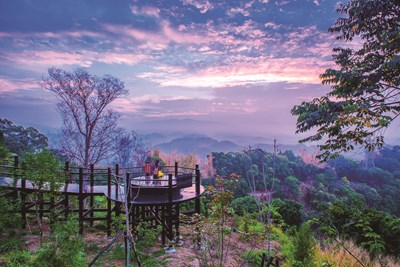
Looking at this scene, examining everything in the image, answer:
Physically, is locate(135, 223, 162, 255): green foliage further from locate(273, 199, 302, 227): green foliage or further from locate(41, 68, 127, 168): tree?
locate(41, 68, 127, 168): tree

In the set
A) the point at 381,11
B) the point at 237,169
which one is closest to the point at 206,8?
the point at 381,11

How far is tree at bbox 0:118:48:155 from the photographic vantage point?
58.2 feet

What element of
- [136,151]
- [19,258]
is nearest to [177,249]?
[19,258]

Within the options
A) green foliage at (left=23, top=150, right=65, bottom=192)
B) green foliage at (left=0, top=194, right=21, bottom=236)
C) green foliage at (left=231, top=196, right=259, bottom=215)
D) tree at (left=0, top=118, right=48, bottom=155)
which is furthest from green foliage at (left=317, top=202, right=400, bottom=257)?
tree at (left=0, top=118, right=48, bottom=155)

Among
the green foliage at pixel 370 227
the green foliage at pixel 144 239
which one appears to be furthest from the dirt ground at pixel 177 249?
the green foliage at pixel 370 227

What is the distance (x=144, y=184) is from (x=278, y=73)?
902 centimetres

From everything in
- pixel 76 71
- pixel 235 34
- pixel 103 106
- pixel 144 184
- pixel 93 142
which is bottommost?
pixel 144 184

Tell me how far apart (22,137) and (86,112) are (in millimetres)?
9061

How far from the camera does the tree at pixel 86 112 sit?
12.6 m

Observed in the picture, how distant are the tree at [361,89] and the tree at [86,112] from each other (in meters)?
8.15

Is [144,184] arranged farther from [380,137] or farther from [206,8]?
[380,137]

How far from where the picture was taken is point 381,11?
9828 millimetres

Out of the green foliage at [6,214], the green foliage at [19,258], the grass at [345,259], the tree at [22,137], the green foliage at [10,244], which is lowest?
the grass at [345,259]

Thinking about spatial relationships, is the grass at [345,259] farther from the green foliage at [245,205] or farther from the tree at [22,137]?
the tree at [22,137]
